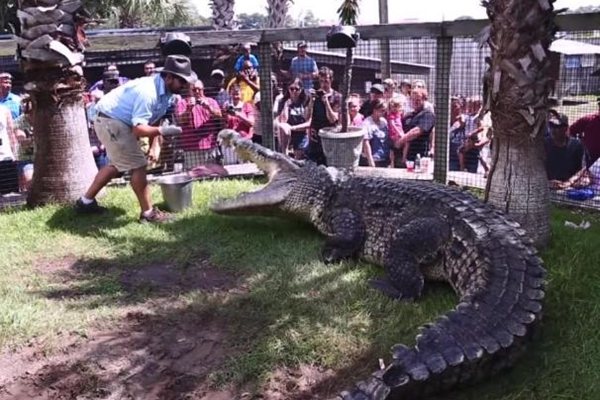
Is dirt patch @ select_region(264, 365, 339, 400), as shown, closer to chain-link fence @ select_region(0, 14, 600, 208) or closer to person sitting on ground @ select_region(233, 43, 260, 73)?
chain-link fence @ select_region(0, 14, 600, 208)

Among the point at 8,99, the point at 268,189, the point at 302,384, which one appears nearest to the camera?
the point at 302,384

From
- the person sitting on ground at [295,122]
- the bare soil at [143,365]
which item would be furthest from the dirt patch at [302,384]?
the person sitting on ground at [295,122]

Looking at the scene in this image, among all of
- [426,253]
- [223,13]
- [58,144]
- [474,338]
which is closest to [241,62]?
[58,144]

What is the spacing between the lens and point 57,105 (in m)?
6.05

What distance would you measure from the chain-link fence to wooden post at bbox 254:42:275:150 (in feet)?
0.04

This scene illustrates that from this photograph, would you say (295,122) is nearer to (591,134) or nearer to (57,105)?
(57,105)

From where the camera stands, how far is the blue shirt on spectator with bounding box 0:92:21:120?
729 cm

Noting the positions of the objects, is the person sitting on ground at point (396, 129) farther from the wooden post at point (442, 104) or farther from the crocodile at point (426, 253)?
the crocodile at point (426, 253)

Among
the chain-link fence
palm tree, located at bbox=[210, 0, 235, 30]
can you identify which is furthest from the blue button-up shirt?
palm tree, located at bbox=[210, 0, 235, 30]

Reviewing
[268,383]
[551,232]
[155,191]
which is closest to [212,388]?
[268,383]

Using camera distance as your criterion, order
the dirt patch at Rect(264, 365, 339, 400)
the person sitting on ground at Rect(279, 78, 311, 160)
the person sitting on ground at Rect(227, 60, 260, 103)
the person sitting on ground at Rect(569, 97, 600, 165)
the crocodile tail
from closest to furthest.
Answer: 1. the crocodile tail
2. the dirt patch at Rect(264, 365, 339, 400)
3. the person sitting on ground at Rect(569, 97, 600, 165)
4. the person sitting on ground at Rect(279, 78, 311, 160)
5. the person sitting on ground at Rect(227, 60, 260, 103)

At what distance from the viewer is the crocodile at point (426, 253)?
2707mm

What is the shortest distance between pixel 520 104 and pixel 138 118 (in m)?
3.09

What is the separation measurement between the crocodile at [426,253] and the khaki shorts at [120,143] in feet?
2.79
